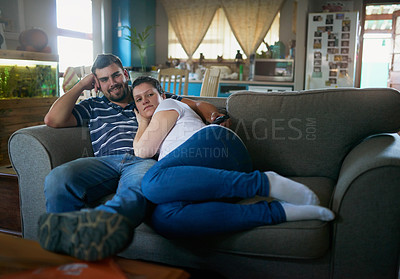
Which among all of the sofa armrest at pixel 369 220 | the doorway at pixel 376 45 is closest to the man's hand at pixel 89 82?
the sofa armrest at pixel 369 220

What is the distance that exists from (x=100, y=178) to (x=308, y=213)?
90 cm

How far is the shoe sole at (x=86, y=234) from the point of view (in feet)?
2.85

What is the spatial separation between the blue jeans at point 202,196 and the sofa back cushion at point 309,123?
0.47 meters

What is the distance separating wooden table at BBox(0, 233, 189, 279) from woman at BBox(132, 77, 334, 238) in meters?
0.34

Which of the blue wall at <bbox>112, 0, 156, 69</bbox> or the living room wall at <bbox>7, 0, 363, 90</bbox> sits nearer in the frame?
the living room wall at <bbox>7, 0, 363, 90</bbox>

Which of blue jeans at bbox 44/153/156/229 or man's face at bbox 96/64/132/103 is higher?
man's face at bbox 96/64/132/103

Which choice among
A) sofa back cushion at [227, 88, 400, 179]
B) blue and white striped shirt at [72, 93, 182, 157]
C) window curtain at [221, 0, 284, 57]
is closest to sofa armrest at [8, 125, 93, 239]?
blue and white striped shirt at [72, 93, 182, 157]

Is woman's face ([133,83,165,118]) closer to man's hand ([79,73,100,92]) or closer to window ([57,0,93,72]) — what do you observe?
man's hand ([79,73,100,92])

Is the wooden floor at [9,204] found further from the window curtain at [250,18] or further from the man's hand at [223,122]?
the window curtain at [250,18]

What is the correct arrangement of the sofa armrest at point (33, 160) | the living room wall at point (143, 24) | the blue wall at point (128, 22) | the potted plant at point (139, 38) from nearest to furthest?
the sofa armrest at point (33, 160) < the potted plant at point (139, 38) < the living room wall at point (143, 24) < the blue wall at point (128, 22)

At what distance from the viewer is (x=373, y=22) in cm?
843

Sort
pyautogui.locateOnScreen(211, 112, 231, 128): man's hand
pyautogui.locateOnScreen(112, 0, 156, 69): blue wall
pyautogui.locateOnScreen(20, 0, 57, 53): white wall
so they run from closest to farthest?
pyautogui.locateOnScreen(211, 112, 231, 128): man's hand < pyautogui.locateOnScreen(20, 0, 57, 53): white wall < pyautogui.locateOnScreen(112, 0, 156, 69): blue wall

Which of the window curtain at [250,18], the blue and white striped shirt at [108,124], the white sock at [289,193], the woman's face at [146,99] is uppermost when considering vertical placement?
the window curtain at [250,18]

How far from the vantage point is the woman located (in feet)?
4.03
